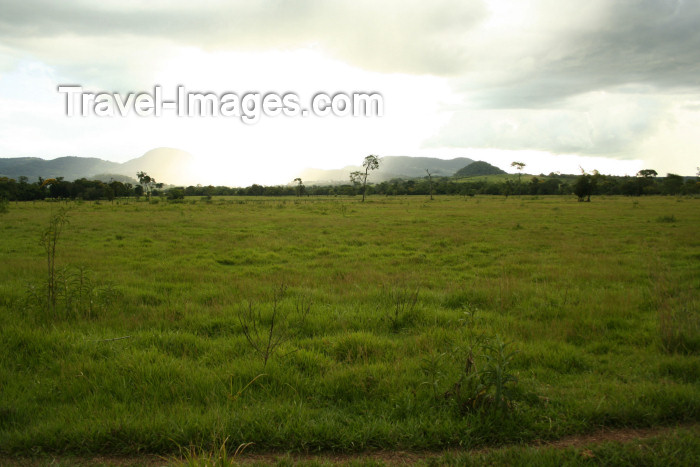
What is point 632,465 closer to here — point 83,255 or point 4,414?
point 4,414

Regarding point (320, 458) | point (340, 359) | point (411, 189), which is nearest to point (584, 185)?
point (411, 189)

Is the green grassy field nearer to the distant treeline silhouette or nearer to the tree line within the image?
the tree line

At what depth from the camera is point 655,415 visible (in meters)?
4.03

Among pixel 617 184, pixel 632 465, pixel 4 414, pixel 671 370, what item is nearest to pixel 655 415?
pixel 632 465

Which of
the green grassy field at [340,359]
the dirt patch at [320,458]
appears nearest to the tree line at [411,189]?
the green grassy field at [340,359]

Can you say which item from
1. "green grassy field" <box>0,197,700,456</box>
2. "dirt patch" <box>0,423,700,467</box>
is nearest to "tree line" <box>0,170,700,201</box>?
"green grassy field" <box>0,197,700,456</box>

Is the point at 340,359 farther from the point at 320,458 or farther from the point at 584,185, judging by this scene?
the point at 584,185

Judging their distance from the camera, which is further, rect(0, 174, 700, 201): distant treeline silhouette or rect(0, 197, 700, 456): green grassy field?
rect(0, 174, 700, 201): distant treeline silhouette

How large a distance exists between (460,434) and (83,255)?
50.2ft

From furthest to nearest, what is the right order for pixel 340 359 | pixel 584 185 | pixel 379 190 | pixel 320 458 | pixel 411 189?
pixel 379 190, pixel 411 189, pixel 584 185, pixel 340 359, pixel 320 458

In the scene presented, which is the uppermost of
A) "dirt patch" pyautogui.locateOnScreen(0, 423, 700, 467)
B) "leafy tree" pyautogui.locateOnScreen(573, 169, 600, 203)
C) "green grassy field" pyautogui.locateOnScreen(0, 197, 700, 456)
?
"leafy tree" pyautogui.locateOnScreen(573, 169, 600, 203)

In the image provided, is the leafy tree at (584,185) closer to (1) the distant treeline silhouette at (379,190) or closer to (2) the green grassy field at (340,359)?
(1) the distant treeline silhouette at (379,190)

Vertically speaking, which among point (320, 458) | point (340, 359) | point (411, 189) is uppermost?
point (411, 189)

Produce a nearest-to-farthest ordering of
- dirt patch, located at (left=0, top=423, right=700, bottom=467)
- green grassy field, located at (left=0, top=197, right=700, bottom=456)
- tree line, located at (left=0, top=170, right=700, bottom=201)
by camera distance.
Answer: dirt patch, located at (left=0, top=423, right=700, bottom=467) → green grassy field, located at (left=0, top=197, right=700, bottom=456) → tree line, located at (left=0, top=170, right=700, bottom=201)
